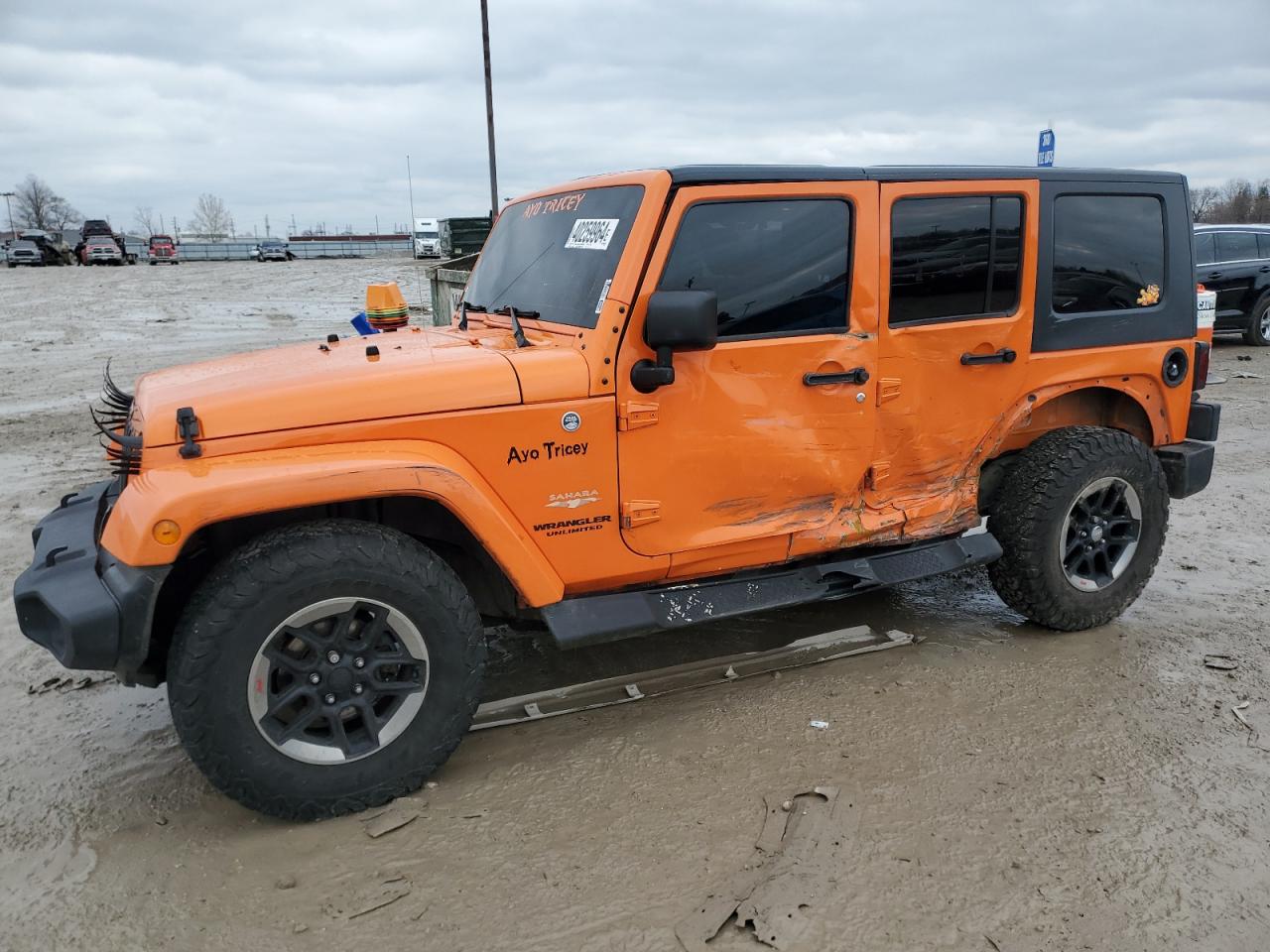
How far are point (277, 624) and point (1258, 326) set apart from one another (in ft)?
47.0

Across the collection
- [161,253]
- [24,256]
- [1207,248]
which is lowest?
[1207,248]

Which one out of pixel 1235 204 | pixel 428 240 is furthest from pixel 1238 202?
pixel 428 240

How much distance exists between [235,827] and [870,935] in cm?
196

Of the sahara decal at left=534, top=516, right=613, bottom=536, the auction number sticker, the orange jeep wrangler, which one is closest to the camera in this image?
the orange jeep wrangler

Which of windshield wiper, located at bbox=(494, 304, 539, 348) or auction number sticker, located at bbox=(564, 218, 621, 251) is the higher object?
auction number sticker, located at bbox=(564, 218, 621, 251)

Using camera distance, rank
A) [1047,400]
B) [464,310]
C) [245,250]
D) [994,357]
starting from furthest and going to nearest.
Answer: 1. [245,250]
2. [464,310]
3. [1047,400]
4. [994,357]

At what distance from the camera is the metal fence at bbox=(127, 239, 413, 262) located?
53.3 metres

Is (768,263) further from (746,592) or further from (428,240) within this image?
(428,240)

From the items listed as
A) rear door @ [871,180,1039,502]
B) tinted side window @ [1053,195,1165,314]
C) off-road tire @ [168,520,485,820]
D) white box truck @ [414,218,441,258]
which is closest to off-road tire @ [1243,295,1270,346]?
tinted side window @ [1053,195,1165,314]

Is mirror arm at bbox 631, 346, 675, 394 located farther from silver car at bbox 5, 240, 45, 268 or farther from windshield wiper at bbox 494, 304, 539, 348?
silver car at bbox 5, 240, 45, 268

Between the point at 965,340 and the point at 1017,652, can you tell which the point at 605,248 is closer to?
the point at 965,340

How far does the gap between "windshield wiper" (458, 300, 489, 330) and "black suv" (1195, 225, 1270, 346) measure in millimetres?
11751

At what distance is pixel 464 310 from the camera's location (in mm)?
4164

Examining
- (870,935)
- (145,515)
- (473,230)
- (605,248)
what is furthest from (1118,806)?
(473,230)
